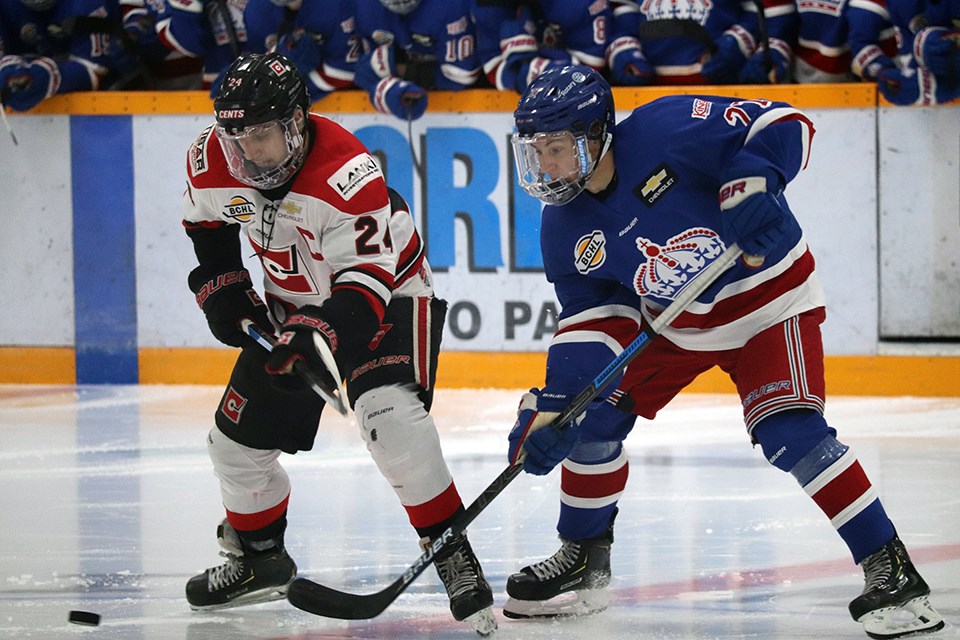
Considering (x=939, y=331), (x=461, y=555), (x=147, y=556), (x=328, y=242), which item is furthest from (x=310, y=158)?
(x=939, y=331)

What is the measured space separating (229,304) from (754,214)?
1159 mm

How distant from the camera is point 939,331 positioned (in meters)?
5.15

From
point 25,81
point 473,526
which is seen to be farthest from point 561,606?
point 25,81

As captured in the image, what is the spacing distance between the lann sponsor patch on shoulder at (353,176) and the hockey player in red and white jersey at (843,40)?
2.84m

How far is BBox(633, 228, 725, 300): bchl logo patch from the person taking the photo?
9.15 ft

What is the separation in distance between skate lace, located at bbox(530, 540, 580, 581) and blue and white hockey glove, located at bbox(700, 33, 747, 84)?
2.78 metres

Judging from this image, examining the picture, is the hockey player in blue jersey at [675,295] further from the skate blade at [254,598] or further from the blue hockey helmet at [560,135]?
the skate blade at [254,598]

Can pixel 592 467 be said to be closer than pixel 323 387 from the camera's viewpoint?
No

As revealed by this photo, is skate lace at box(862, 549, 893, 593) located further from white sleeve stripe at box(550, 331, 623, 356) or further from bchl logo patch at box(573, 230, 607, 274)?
bchl logo patch at box(573, 230, 607, 274)

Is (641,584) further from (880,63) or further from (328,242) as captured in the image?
(880,63)

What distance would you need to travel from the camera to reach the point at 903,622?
2674 mm

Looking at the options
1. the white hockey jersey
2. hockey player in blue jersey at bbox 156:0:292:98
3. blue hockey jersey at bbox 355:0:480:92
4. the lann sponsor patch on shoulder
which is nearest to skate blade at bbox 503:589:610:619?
the white hockey jersey

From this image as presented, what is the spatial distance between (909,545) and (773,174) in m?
1.15

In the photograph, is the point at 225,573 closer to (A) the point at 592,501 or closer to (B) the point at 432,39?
(A) the point at 592,501
